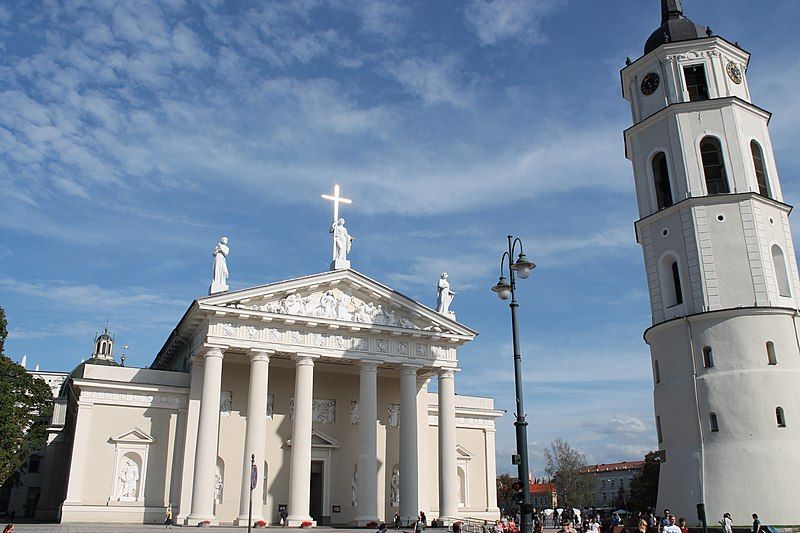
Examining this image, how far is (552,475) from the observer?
7994 cm

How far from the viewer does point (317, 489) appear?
34250 millimetres

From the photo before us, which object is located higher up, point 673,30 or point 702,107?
point 673,30

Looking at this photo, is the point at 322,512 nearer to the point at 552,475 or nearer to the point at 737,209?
the point at 737,209

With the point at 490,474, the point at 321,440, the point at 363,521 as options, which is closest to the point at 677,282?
the point at 490,474

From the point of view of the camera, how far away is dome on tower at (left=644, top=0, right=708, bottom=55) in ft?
112

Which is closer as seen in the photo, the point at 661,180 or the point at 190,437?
the point at 190,437

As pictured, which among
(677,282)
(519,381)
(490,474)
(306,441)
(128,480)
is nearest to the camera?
(519,381)

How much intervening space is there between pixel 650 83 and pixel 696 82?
2.18 meters

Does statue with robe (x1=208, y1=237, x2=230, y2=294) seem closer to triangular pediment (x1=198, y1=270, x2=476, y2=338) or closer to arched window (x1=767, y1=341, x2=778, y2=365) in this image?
triangular pediment (x1=198, y1=270, x2=476, y2=338)

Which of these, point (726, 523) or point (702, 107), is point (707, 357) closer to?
point (726, 523)

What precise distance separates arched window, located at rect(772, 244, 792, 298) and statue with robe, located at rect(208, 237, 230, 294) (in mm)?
24434

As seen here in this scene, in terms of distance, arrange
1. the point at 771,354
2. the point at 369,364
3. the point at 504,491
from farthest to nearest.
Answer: the point at 504,491 → the point at 369,364 → the point at 771,354

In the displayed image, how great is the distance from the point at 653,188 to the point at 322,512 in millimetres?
22660

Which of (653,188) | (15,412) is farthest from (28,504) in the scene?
A: (653,188)
